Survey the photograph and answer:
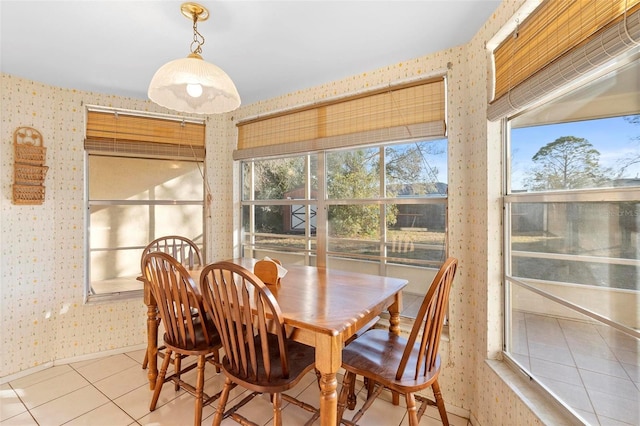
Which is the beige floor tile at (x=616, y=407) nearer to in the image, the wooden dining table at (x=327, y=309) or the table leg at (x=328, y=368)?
the wooden dining table at (x=327, y=309)

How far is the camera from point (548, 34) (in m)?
1.24

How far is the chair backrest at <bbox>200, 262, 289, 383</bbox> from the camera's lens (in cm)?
128

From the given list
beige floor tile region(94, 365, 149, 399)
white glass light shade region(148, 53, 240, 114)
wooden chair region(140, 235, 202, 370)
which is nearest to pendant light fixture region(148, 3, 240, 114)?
white glass light shade region(148, 53, 240, 114)

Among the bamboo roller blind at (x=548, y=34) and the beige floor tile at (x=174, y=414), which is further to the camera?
the beige floor tile at (x=174, y=414)

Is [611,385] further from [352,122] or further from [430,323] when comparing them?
[352,122]

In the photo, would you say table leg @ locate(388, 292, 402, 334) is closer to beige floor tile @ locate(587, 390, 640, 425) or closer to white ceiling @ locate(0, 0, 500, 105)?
beige floor tile @ locate(587, 390, 640, 425)

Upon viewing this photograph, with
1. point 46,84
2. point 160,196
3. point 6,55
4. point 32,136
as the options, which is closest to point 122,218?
point 160,196

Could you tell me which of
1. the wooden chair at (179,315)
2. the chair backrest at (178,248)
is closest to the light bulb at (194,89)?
the wooden chair at (179,315)

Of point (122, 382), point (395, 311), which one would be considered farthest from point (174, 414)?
point (395, 311)

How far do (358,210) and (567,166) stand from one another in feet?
4.60

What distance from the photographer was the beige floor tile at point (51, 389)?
2044 mm

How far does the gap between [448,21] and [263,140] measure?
1853 millimetres

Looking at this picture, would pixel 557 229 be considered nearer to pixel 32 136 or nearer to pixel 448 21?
pixel 448 21

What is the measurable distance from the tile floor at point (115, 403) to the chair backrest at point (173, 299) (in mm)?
523
